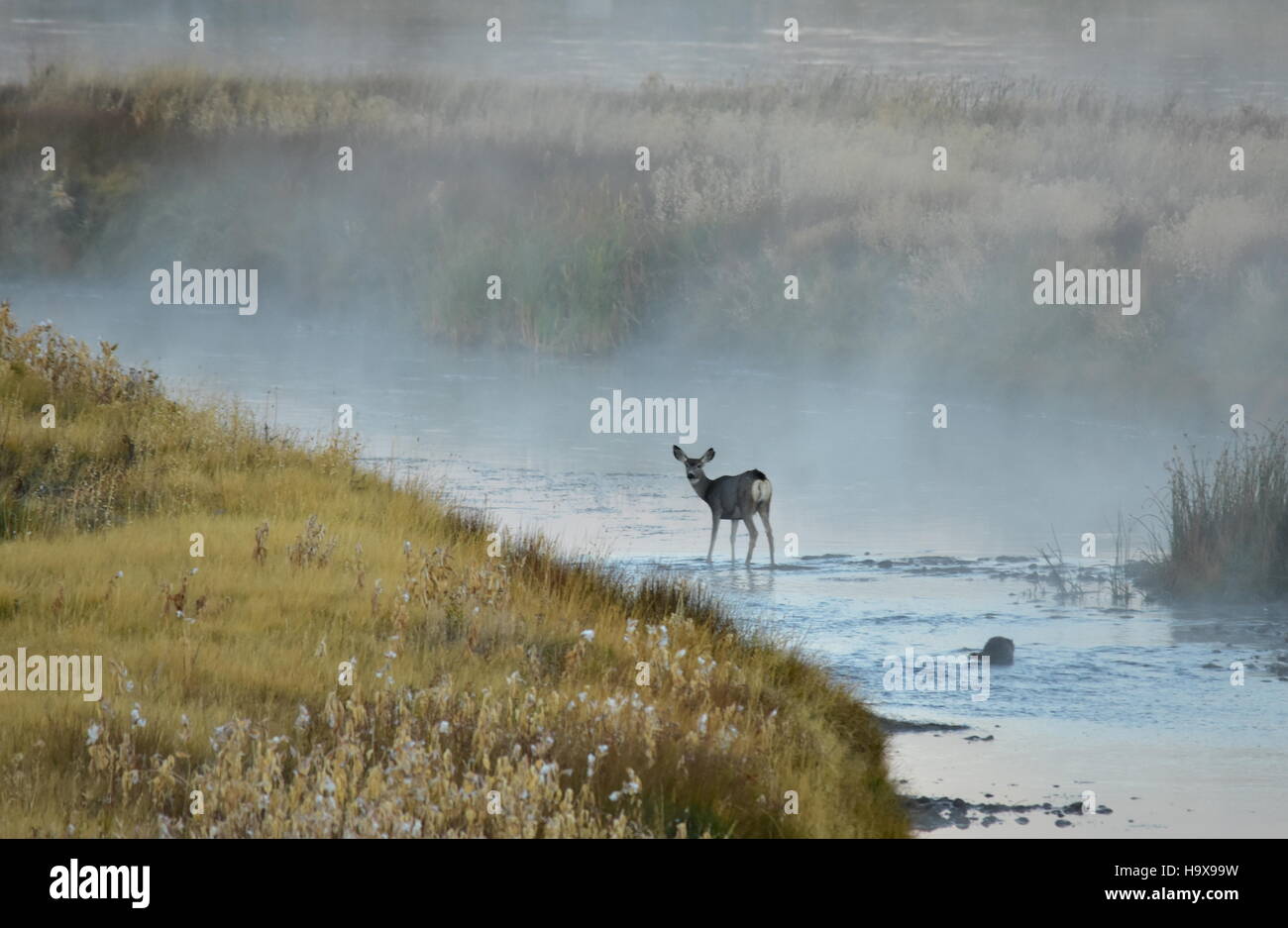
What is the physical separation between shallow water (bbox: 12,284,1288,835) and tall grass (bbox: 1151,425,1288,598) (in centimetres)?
47

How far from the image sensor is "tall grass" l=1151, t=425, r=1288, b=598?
12.7 metres

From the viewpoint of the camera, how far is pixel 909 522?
14.7 meters

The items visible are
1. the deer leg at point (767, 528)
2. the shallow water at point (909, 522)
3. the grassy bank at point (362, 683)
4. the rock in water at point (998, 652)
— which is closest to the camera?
the grassy bank at point (362, 683)

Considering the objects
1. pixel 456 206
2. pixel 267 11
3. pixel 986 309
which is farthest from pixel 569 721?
pixel 267 11

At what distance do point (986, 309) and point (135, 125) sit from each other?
20.9 meters

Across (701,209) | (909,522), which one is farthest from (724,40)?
(909,522)

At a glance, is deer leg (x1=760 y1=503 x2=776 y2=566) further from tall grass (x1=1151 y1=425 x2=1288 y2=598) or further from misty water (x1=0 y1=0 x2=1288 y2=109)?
misty water (x1=0 y1=0 x2=1288 y2=109)

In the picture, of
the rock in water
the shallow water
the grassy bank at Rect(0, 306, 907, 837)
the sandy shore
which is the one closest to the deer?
the shallow water

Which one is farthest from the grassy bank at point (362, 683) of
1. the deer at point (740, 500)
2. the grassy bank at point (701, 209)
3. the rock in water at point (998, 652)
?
the grassy bank at point (701, 209)

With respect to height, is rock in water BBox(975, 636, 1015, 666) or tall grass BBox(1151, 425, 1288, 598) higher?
tall grass BBox(1151, 425, 1288, 598)

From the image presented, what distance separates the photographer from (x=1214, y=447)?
17984mm

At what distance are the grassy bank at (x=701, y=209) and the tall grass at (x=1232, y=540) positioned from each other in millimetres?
8730

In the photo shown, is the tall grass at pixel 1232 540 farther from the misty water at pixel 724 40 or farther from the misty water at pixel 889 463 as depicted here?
the misty water at pixel 724 40

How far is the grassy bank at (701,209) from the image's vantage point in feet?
77.2
